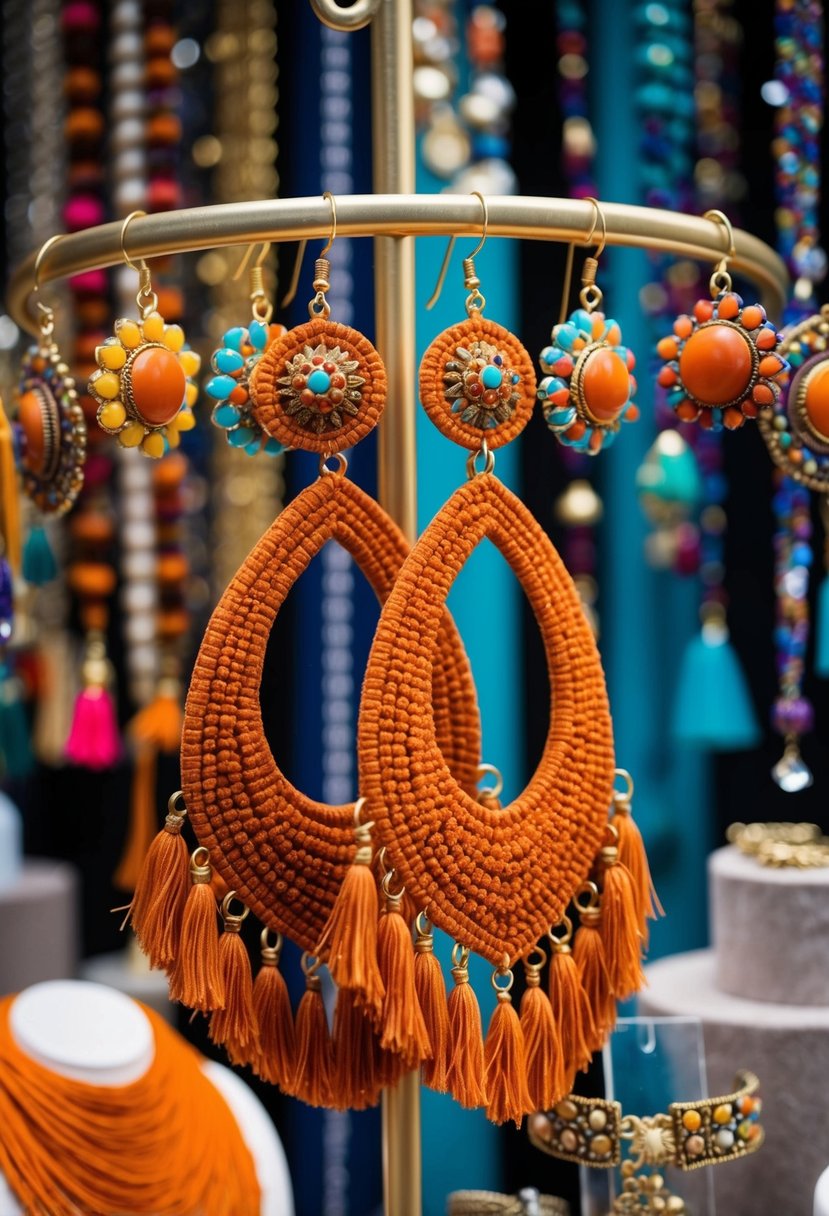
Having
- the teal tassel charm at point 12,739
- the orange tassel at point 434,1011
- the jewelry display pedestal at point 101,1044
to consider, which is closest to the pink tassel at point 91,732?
the teal tassel charm at point 12,739

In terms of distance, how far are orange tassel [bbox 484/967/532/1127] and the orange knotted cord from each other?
32 centimetres

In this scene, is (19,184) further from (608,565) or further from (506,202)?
(506,202)

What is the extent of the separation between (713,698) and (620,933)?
784 mm

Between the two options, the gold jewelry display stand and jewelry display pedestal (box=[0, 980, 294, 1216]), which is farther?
jewelry display pedestal (box=[0, 980, 294, 1216])

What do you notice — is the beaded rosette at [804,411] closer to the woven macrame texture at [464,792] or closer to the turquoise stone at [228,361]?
the woven macrame texture at [464,792]

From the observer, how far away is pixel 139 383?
727mm

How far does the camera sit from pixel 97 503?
61.5 inches

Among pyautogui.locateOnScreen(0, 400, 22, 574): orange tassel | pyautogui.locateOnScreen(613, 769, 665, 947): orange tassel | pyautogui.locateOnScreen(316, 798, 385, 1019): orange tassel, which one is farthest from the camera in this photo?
pyautogui.locateOnScreen(0, 400, 22, 574): orange tassel

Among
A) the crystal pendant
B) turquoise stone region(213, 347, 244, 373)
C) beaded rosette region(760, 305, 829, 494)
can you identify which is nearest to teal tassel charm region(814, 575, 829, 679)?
the crystal pendant

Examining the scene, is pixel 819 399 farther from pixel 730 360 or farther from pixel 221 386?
pixel 221 386

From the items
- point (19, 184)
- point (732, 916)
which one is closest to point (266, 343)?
point (732, 916)

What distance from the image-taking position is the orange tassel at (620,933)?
75 centimetres

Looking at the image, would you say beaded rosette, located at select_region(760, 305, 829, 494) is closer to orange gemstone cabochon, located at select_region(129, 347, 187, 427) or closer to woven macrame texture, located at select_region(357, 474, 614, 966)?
woven macrame texture, located at select_region(357, 474, 614, 966)

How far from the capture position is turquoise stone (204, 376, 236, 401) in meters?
0.72
